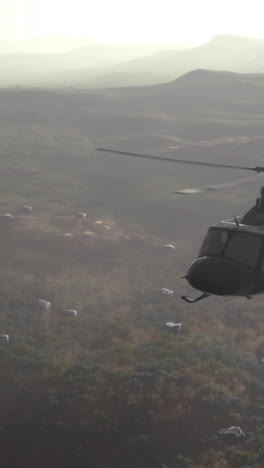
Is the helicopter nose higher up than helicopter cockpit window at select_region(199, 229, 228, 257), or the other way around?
helicopter cockpit window at select_region(199, 229, 228, 257)

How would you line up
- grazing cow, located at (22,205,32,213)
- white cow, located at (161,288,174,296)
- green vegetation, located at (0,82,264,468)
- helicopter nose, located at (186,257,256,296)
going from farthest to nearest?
grazing cow, located at (22,205,32,213) → white cow, located at (161,288,174,296) → green vegetation, located at (0,82,264,468) → helicopter nose, located at (186,257,256,296)

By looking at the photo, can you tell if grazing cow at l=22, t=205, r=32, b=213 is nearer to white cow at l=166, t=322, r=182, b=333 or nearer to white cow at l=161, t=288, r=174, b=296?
white cow at l=161, t=288, r=174, b=296

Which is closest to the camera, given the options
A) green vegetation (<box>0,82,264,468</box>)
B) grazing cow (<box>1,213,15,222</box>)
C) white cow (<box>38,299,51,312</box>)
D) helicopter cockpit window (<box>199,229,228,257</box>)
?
helicopter cockpit window (<box>199,229,228,257</box>)

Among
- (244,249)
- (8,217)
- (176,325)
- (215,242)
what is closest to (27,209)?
(8,217)

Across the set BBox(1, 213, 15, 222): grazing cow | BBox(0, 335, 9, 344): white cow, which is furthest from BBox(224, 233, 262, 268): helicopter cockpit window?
BBox(1, 213, 15, 222): grazing cow

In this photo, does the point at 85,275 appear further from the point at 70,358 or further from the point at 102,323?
the point at 70,358

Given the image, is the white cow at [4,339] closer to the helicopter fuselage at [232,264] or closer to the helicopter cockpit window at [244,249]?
the helicopter fuselage at [232,264]

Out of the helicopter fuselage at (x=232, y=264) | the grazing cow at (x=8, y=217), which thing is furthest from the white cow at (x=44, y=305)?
the helicopter fuselage at (x=232, y=264)
